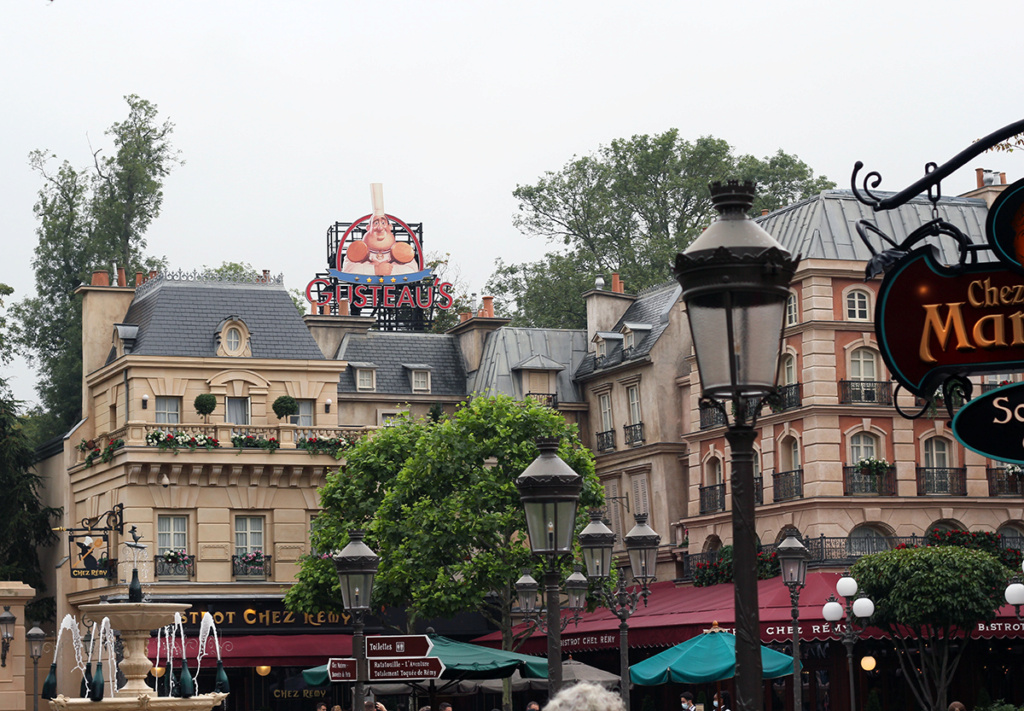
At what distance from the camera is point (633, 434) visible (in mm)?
52125

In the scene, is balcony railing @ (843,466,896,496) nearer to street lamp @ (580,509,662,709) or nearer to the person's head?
street lamp @ (580,509,662,709)

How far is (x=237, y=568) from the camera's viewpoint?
48.5m

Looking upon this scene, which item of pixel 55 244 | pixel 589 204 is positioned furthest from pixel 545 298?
pixel 55 244

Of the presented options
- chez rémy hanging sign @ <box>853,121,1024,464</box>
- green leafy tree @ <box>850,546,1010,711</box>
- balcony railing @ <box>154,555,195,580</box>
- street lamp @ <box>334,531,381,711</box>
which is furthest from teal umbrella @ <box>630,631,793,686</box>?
chez rémy hanging sign @ <box>853,121,1024,464</box>

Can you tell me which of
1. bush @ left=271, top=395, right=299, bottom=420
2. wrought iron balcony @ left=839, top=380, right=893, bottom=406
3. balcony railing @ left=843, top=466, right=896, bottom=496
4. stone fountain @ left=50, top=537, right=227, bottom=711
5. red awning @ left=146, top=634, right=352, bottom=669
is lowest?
red awning @ left=146, top=634, right=352, bottom=669

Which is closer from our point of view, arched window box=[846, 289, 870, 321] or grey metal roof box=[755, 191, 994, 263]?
arched window box=[846, 289, 870, 321]

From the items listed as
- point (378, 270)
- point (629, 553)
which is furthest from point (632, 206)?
point (629, 553)

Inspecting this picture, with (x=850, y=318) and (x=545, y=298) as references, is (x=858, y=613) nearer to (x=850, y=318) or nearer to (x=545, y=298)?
(x=850, y=318)

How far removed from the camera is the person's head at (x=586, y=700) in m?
6.32

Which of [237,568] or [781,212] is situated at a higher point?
[781,212]

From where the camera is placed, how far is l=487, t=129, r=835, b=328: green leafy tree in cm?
6950

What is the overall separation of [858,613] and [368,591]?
10835 millimetres

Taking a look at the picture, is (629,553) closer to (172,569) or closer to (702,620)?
(702,620)

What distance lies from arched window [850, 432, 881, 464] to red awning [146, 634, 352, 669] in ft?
51.5
